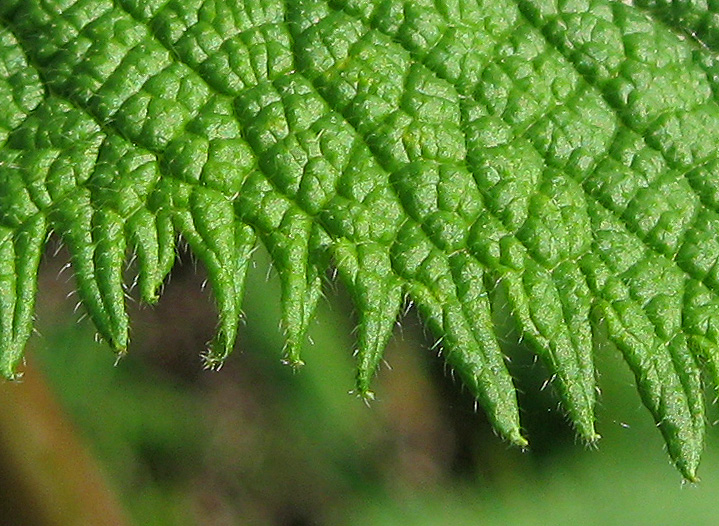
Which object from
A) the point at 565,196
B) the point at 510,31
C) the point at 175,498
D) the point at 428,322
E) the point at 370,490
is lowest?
the point at 175,498

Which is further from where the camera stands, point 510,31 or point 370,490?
point 370,490

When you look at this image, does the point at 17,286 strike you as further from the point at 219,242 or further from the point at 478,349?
the point at 478,349

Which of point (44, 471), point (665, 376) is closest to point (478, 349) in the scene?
point (665, 376)

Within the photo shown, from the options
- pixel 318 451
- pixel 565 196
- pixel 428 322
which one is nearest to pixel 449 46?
pixel 565 196

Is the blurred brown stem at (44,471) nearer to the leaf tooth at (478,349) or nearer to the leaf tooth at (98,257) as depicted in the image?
the leaf tooth at (98,257)

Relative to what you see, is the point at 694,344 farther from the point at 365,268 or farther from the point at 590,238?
the point at 365,268

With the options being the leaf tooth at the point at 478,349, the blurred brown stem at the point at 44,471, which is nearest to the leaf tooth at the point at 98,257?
the leaf tooth at the point at 478,349
